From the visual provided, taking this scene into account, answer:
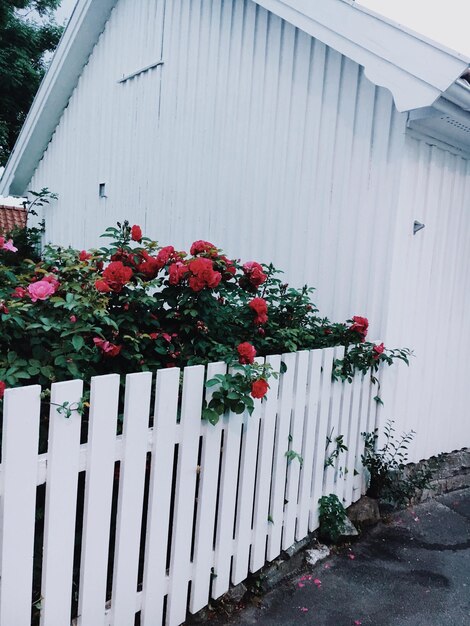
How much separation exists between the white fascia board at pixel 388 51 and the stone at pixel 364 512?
9.54 feet

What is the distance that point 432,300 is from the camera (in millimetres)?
4496

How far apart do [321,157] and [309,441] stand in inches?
104

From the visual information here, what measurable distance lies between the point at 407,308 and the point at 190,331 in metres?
2.20

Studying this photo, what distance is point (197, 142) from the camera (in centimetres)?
602

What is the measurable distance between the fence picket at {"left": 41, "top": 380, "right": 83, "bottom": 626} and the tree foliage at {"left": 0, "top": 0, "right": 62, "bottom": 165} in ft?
62.7

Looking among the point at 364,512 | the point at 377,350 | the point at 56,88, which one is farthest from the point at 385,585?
the point at 56,88

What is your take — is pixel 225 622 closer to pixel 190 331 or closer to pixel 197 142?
pixel 190 331

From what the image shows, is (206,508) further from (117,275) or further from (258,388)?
(117,275)

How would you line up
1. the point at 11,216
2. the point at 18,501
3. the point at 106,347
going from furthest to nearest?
1. the point at 11,216
2. the point at 106,347
3. the point at 18,501

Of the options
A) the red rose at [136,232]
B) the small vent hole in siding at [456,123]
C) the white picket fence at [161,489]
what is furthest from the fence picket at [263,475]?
the small vent hole in siding at [456,123]

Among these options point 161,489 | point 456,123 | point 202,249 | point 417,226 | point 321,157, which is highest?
point 456,123

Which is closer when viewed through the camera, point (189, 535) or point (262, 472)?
point (189, 535)

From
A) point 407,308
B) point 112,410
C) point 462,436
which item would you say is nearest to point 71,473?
point 112,410

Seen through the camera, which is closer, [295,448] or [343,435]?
[295,448]
